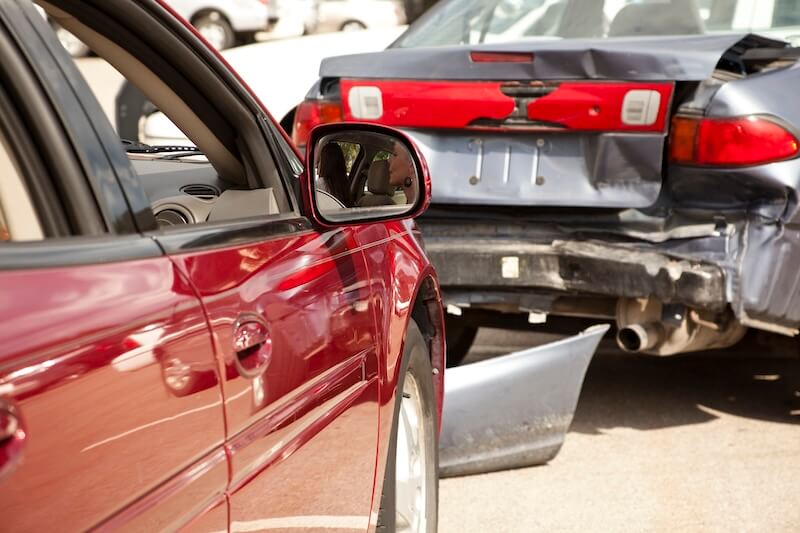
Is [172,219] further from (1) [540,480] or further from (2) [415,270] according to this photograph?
(1) [540,480]

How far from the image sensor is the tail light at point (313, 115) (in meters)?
5.28

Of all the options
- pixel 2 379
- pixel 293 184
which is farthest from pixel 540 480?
pixel 2 379

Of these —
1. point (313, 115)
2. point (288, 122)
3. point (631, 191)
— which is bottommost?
point (288, 122)

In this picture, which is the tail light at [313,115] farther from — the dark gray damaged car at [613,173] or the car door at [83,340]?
the car door at [83,340]

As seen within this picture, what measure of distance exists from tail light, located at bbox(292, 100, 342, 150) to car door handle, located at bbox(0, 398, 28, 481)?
388 centimetres

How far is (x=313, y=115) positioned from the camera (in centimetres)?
538

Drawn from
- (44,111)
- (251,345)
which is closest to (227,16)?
(251,345)

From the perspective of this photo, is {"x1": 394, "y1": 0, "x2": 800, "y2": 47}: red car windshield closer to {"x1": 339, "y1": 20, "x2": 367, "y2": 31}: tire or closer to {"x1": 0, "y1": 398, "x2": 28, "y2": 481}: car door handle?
{"x1": 0, "y1": 398, "x2": 28, "y2": 481}: car door handle

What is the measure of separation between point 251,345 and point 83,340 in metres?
0.53

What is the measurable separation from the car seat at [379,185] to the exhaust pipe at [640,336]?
2.14 metres

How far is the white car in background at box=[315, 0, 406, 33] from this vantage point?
81.5 feet

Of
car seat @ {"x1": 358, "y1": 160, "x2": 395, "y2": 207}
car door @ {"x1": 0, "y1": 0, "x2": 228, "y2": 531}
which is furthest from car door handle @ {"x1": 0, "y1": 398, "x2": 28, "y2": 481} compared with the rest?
car seat @ {"x1": 358, "y1": 160, "x2": 395, "y2": 207}

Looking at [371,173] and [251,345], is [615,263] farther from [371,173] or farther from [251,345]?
[251,345]

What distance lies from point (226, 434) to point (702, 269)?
3034mm
